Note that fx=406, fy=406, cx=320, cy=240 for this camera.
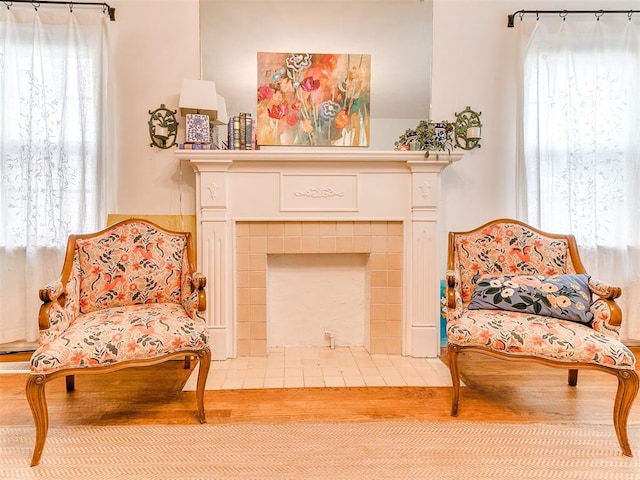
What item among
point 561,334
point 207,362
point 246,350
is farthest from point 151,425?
point 561,334

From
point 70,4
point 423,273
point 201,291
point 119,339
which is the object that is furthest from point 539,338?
point 70,4

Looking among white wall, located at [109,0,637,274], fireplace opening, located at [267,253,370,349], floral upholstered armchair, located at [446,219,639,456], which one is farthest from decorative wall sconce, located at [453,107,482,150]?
fireplace opening, located at [267,253,370,349]

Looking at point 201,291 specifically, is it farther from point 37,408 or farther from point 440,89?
point 440,89

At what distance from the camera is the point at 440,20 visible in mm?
2857

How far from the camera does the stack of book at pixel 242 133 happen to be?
8.82 feet

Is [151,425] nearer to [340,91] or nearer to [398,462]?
[398,462]

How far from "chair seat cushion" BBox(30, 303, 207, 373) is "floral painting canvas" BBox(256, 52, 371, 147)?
141cm

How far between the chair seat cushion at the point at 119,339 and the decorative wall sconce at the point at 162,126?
129 centimetres

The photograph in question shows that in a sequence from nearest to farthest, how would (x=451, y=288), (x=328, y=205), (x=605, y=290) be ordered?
(x=605, y=290) → (x=451, y=288) → (x=328, y=205)

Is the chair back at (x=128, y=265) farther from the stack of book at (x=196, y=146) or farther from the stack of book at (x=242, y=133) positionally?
the stack of book at (x=242, y=133)

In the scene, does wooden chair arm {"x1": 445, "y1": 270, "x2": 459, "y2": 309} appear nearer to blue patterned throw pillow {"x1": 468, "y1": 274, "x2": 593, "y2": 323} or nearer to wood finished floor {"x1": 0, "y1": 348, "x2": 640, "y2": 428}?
blue patterned throw pillow {"x1": 468, "y1": 274, "x2": 593, "y2": 323}

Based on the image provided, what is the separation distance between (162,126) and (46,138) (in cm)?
73

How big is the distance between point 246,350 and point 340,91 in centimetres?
188

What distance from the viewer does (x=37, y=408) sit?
1.56 meters
